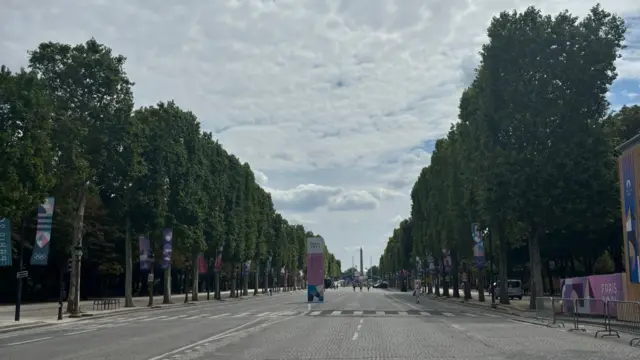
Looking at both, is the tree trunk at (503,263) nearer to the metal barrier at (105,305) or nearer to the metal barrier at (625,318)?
the metal barrier at (625,318)

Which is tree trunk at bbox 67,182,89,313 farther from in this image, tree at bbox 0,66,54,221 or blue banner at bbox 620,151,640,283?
blue banner at bbox 620,151,640,283

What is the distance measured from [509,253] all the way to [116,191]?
152 feet

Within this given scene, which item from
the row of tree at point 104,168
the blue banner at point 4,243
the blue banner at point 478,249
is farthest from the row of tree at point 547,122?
the blue banner at point 4,243

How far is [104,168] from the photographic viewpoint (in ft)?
144

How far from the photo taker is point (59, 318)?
3631 cm

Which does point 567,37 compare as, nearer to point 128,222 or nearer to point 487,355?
point 487,355

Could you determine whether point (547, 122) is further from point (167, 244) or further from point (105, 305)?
point (105, 305)

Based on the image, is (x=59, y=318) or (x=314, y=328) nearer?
(x=314, y=328)

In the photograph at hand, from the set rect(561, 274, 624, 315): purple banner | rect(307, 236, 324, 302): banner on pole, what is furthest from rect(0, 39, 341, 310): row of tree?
rect(561, 274, 624, 315): purple banner

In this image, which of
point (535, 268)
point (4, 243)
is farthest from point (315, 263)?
point (4, 243)

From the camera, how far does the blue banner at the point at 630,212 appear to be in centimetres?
2950

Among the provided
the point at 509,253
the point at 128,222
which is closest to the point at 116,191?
the point at 128,222

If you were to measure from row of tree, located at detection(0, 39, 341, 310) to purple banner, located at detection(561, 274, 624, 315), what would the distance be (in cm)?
2530

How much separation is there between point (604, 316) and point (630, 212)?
20.5 ft
